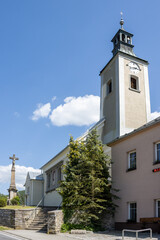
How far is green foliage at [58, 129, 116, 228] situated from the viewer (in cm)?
1655

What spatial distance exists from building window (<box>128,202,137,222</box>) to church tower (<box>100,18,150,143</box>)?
26.4 ft

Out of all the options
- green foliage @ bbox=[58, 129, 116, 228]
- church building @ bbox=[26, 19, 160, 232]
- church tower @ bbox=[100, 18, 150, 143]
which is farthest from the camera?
church tower @ bbox=[100, 18, 150, 143]

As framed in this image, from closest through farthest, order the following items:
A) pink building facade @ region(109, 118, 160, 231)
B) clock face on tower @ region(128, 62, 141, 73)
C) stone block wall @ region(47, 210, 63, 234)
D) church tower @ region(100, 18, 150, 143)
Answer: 1. pink building facade @ region(109, 118, 160, 231)
2. stone block wall @ region(47, 210, 63, 234)
3. church tower @ region(100, 18, 150, 143)
4. clock face on tower @ region(128, 62, 141, 73)

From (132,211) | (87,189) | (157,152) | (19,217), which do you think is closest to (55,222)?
(87,189)

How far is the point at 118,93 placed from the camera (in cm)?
2528

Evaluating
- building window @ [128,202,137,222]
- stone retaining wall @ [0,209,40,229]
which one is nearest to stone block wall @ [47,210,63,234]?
stone retaining wall @ [0,209,40,229]

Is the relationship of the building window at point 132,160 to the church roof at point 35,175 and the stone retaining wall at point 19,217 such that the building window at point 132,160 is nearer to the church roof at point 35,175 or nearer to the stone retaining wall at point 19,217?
the stone retaining wall at point 19,217

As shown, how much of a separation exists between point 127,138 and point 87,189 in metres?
4.13

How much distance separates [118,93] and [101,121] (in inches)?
125

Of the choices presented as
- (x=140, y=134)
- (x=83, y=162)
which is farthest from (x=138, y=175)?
(x=83, y=162)

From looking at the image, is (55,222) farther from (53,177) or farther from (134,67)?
(134,67)

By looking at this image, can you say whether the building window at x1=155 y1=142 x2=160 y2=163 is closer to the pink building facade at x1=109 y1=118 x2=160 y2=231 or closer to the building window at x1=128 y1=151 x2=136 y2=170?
the pink building facade at x1=109 y1=118 x2=160 y2=231

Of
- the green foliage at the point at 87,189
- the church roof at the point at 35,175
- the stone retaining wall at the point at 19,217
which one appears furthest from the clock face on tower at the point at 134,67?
the church roof at the point at 35,175

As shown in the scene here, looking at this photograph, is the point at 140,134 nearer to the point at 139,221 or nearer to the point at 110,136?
the point at 139,221
